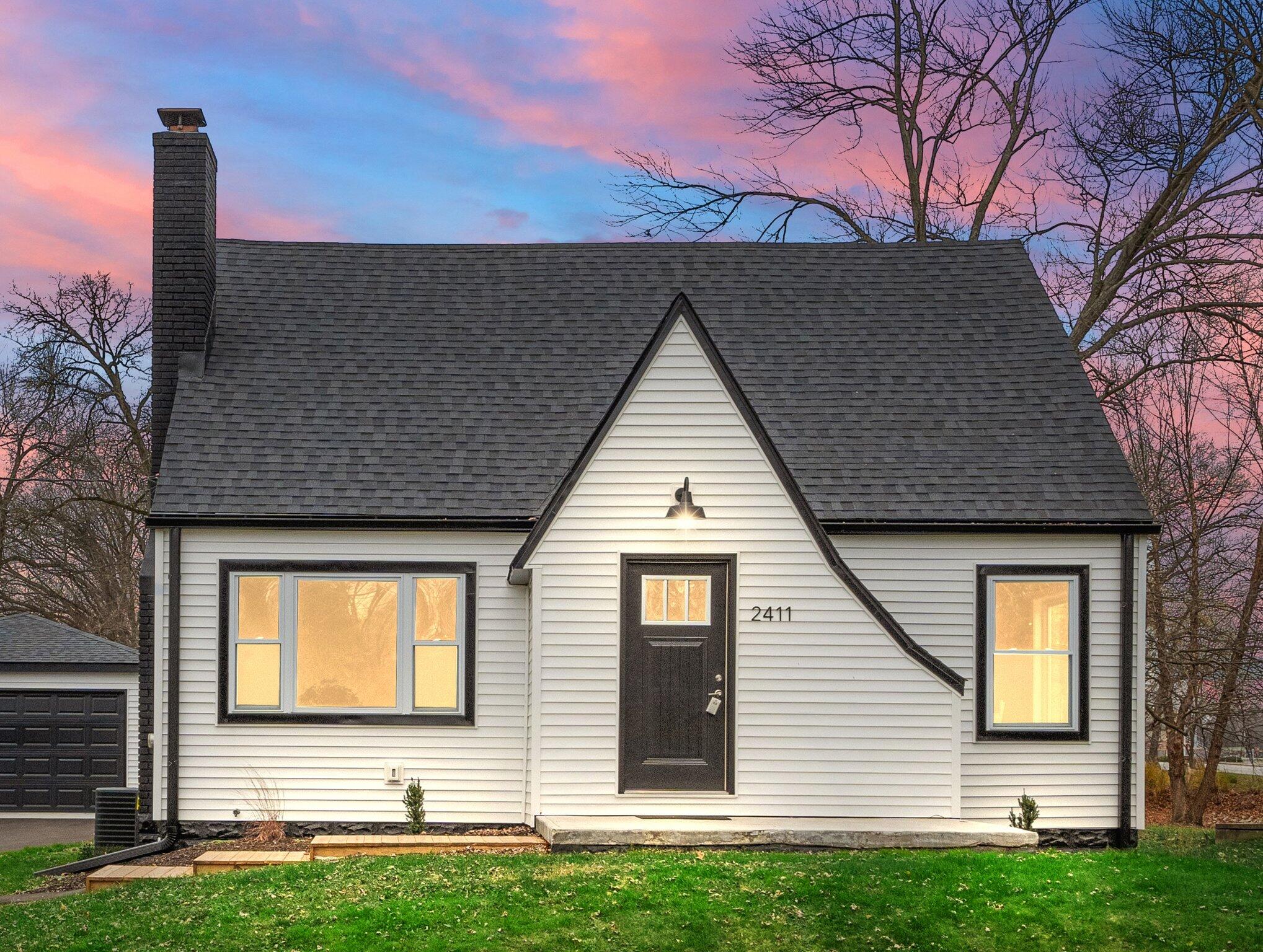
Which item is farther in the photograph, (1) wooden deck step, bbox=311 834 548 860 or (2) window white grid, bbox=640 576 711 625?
(2) window white grid, bbox=640 576 711 625

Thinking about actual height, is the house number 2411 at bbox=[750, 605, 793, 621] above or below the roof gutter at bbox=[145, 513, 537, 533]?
below

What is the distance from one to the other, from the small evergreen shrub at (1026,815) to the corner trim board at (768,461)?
1773 mm

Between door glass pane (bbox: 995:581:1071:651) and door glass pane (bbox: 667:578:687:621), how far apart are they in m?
3.58

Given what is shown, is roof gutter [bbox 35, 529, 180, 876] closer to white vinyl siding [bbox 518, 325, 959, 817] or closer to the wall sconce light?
white vinyl siding [bbox 518, 325, 959, 817]

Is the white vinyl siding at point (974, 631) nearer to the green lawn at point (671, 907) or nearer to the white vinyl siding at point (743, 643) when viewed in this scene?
the white vinyl siding at point (743, 643)

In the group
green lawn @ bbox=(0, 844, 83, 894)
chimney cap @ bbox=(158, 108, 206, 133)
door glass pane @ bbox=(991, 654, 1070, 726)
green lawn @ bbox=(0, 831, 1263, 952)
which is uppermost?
chimney cap @ bbox=(158, 108, 206, 133)

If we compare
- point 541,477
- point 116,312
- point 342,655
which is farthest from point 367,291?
point 116,312

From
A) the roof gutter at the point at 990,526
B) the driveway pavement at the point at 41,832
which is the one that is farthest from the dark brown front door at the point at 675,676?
the driveway pavement at the point at 41,832

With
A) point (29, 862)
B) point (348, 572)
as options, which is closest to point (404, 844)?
point (348, 572)

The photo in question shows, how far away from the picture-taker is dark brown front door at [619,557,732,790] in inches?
440

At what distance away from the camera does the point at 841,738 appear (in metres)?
11.2

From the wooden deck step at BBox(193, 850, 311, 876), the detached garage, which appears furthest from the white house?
the detached garage

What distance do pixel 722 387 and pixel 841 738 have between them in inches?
137

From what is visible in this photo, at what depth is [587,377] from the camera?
13.8 meters
